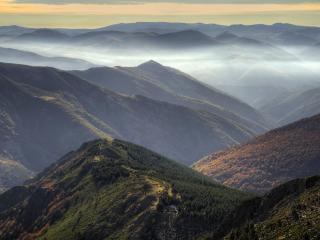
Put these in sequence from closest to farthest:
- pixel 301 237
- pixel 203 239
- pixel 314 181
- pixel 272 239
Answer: pixel 301 237 < pixel 272 239 < pixel 314 181 < pixel 203 239

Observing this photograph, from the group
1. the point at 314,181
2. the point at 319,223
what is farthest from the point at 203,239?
the point at 319,223

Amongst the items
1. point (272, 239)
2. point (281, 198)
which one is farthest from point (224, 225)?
point (272, 239)

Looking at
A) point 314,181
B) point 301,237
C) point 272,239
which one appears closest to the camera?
point 301,237

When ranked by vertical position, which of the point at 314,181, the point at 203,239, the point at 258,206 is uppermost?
the point at 314,181

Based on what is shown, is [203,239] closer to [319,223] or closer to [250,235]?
[250,235]

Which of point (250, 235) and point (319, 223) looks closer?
point (319, 223)

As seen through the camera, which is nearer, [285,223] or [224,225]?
[285,223]

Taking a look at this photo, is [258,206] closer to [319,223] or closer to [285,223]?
[285,223]

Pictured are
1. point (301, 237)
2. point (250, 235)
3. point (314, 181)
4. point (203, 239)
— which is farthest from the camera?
point (203, 239)

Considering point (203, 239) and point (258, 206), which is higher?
point (258, 206)
